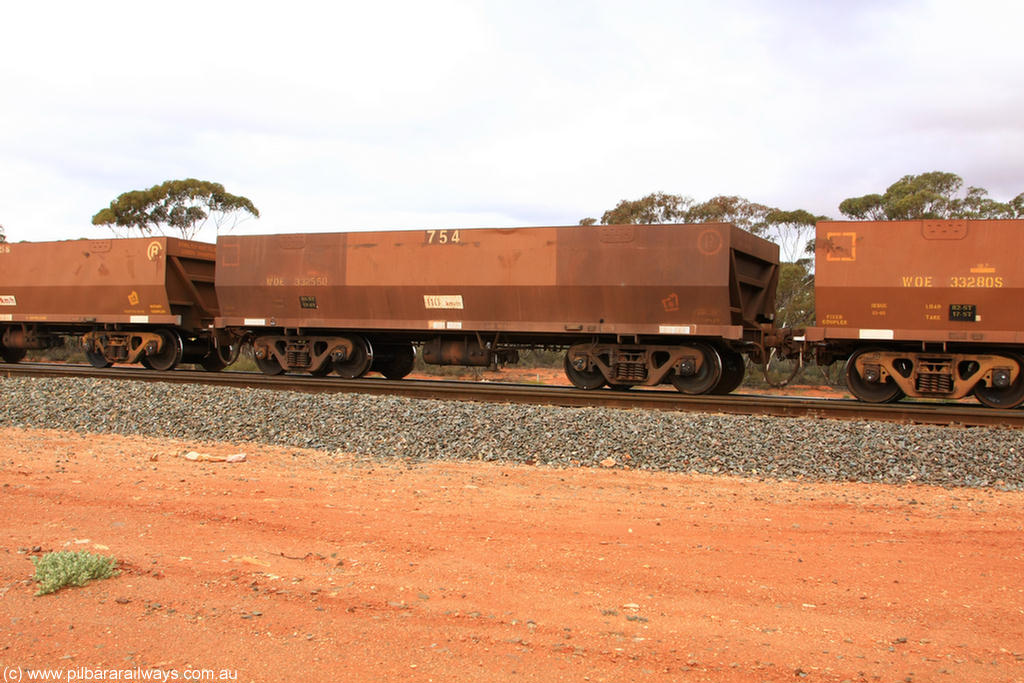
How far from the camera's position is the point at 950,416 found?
10492mm

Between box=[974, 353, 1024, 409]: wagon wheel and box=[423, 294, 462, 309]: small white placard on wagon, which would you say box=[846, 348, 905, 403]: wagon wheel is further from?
box=[423, 294, 462, 309]: small white placard on wagon

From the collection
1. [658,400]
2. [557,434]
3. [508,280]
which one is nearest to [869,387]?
[658,400]

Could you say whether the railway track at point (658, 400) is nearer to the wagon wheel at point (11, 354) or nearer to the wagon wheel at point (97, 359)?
A: the wagon wheel at point (97, 359)

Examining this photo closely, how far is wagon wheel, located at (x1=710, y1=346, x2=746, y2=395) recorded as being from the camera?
13786 millimetres

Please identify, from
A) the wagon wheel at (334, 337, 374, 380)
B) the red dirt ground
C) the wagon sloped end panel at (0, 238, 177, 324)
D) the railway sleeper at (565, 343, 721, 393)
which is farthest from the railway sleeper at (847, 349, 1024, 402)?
the wagon sloped end panel at (0, 238, 177, 324)

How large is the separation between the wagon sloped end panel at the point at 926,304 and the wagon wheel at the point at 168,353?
42.7 feet

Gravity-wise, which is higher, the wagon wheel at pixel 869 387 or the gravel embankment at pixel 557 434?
the wagon wheel at pixel 869 387

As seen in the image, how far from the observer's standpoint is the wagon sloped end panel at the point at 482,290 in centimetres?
1305

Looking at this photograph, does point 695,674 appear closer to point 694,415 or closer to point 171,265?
point 694,415

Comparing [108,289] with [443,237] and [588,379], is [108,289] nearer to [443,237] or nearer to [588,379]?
[443,237]

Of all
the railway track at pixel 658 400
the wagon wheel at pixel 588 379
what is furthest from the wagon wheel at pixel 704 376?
the wagon wheel at pixel 588 379

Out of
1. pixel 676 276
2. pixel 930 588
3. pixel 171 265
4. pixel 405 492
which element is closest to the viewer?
pixel 930 588

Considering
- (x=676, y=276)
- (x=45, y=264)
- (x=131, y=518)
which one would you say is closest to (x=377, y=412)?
(x=131, y=518)

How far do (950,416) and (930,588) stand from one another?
6.91 meters
